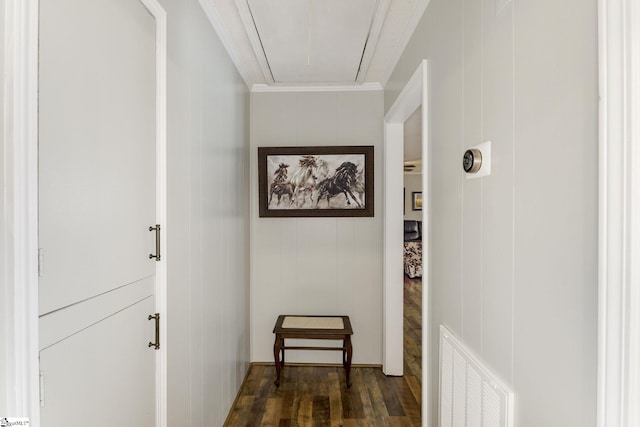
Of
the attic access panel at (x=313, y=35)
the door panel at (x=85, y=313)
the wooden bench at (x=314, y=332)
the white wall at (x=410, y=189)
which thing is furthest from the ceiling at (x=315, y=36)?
the white wall at (x=410, y=189)

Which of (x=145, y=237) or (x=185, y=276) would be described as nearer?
(x=145, y=237)

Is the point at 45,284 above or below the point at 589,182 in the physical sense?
below

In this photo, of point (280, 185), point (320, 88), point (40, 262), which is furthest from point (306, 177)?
point (40, 262)

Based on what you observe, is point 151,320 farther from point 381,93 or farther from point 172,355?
point 381,93

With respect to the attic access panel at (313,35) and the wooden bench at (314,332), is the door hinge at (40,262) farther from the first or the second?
the wooden bench at (314,332)

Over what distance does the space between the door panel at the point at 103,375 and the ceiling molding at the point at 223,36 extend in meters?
1.57

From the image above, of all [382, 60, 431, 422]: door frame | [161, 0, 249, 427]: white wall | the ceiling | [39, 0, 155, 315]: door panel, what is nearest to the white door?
[39, 0, 155, 315]: door panel

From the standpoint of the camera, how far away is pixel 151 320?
4.36 ft

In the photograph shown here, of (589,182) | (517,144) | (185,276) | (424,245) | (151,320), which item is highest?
(517,144)

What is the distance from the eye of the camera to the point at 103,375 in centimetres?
103

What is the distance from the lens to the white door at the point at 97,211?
0.82m

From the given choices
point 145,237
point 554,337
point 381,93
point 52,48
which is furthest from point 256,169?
point 554,337

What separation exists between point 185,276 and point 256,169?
5.76 ft

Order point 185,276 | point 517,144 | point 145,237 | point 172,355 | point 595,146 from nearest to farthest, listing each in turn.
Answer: point 595,146 < point 517,144 < point 145,237 < point 172,355 < point 185,276
